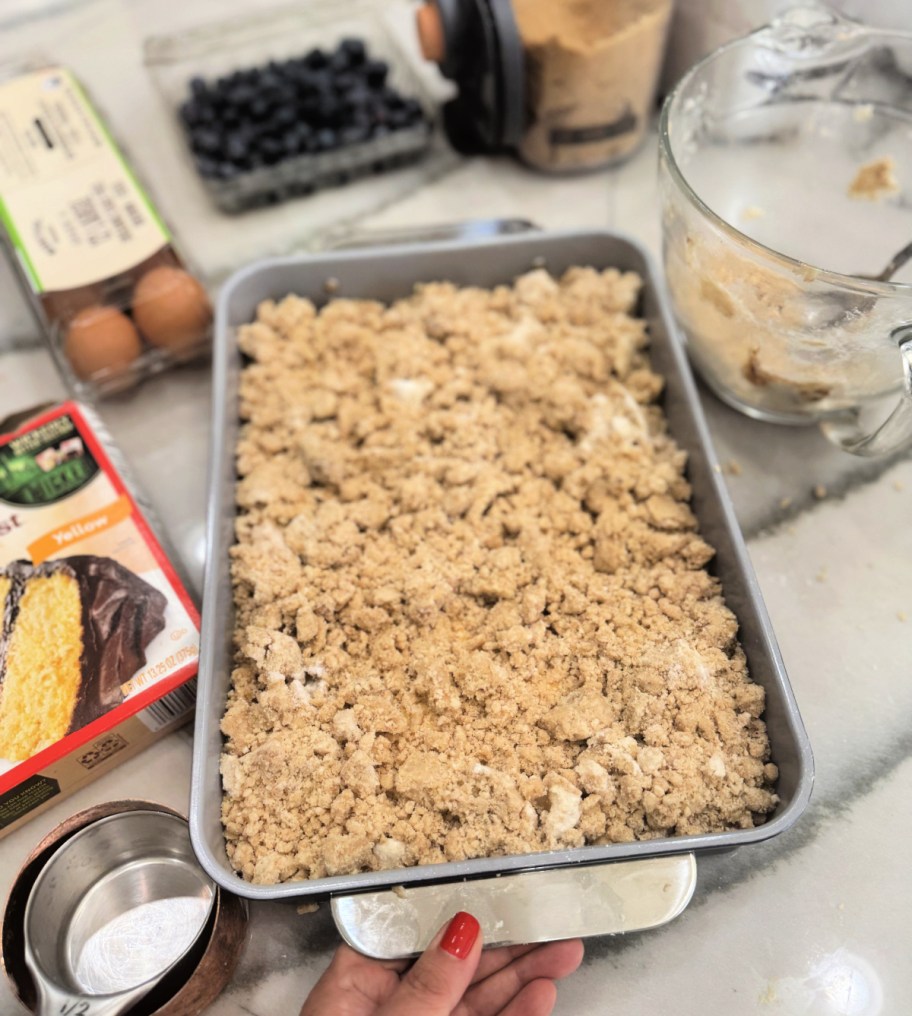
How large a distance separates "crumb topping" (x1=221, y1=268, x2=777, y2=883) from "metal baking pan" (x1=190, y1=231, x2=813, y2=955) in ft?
0.06

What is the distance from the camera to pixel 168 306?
104 centimetres

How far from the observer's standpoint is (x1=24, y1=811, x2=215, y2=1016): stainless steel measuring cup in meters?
0.71

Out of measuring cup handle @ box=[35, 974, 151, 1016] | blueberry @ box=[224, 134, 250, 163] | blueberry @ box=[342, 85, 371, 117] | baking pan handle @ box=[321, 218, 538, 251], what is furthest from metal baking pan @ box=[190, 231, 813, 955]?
blueberry @ box=[342, 85, 371, 117]

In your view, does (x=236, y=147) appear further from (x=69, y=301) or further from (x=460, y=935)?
(x=460, y=935)

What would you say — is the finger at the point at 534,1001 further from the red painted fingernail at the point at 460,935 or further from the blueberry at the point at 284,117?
the blueberry at the point at 284,117

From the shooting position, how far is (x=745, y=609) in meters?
0.75

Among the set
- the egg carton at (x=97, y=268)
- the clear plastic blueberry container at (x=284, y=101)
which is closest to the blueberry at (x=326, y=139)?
the clear plastic blueberry container at (x=284, y=101)

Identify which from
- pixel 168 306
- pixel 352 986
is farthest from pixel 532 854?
pixel 168 306

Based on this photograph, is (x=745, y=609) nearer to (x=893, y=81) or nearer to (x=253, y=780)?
(x=253, y=780)

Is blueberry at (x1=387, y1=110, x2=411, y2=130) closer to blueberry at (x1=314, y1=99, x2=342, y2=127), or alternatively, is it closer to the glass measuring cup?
blueberry at (x1=314, y1=99, x2=342, y2=127)

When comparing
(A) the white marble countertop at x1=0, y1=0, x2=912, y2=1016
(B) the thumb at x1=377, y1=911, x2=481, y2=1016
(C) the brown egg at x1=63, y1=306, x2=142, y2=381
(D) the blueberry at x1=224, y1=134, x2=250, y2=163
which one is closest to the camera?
(B) the thumb at x1=377, y1=911, x2=481, y2=1016

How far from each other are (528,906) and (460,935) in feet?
0.20

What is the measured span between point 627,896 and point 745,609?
276mm

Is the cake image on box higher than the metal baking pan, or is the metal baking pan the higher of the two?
the cake image on box
